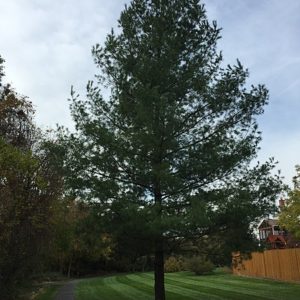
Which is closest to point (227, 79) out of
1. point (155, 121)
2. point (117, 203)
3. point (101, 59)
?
point (155, 121)

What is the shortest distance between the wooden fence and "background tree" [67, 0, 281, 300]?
527 inches

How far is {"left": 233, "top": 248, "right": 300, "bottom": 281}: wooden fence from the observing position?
29953 mm

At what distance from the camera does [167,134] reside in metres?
14.4

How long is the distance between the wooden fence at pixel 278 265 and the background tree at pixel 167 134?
13.4 meters

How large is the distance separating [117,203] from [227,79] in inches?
209

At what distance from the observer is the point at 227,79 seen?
51.2 ft

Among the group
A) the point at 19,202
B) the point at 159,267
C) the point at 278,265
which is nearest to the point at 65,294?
the point at 159,267

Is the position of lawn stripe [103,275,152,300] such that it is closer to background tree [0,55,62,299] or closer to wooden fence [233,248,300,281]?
background tree [0,55,62,299]

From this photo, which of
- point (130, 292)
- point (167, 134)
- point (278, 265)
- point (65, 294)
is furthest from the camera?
point (278, 265)

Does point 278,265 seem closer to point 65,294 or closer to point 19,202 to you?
point 65,294

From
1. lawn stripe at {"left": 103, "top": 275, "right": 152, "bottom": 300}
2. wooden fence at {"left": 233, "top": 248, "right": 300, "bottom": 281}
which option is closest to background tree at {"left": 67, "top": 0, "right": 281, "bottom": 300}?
lawn stripe at {"left": 103, "top": 275, "right": 152, "bottom": 300}

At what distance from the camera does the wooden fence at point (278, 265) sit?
98.3 feet

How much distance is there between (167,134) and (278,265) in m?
21.3

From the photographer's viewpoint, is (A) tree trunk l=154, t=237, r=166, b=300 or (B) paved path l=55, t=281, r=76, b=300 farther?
(B) paved path l=55, t=281, r=76, b=300
